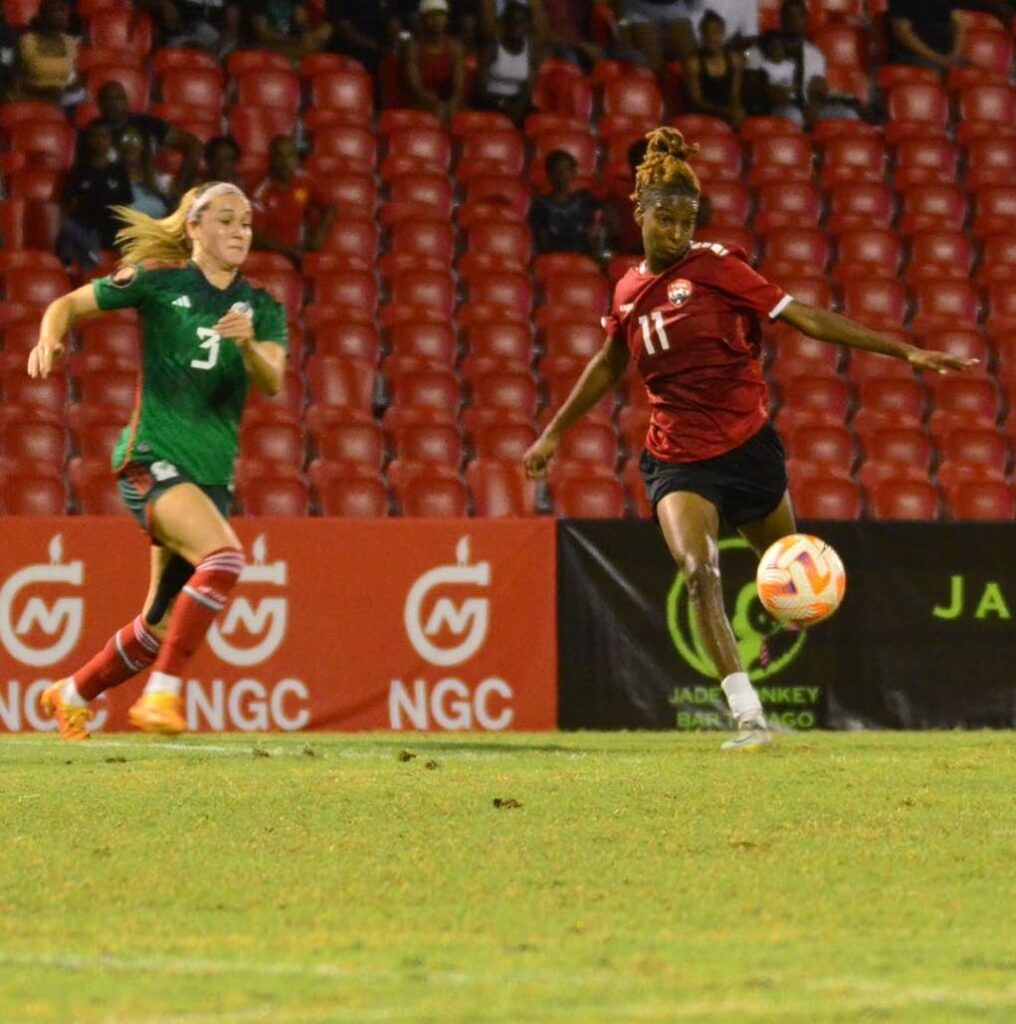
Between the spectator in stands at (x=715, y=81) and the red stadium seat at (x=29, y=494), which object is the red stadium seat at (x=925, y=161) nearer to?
the spectator in stands at (x=715, y=81)

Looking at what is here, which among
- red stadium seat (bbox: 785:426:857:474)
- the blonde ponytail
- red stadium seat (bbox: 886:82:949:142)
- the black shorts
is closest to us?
the black shorts

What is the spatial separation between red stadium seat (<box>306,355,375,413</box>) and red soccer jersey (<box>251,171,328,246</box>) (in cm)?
142

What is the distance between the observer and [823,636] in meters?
11.5

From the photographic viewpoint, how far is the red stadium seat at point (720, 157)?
677 inches

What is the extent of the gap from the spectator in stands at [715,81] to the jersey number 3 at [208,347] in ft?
31.1

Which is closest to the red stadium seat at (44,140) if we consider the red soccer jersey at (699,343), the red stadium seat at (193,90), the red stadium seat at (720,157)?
the red stadium seat at (193,90)

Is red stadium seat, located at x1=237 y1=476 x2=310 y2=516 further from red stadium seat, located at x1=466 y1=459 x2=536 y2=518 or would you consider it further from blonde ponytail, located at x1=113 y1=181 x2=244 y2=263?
blonde ponytail, located at x1=113 y1=181 x2=244 y2=263

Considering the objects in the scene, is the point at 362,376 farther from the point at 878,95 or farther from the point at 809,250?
the point at 878,95

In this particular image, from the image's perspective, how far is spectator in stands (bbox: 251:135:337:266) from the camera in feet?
50.6

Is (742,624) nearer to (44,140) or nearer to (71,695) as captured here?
(71,695)

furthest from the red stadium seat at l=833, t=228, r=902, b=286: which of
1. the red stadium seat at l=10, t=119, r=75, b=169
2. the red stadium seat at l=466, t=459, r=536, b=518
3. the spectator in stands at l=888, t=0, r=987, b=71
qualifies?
the red stadium seat at l=10, t=119, r=75, b=169

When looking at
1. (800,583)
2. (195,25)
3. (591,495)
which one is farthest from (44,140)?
(800,583)

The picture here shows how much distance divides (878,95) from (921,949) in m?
15.4

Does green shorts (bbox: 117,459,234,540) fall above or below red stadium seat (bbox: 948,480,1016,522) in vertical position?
below
